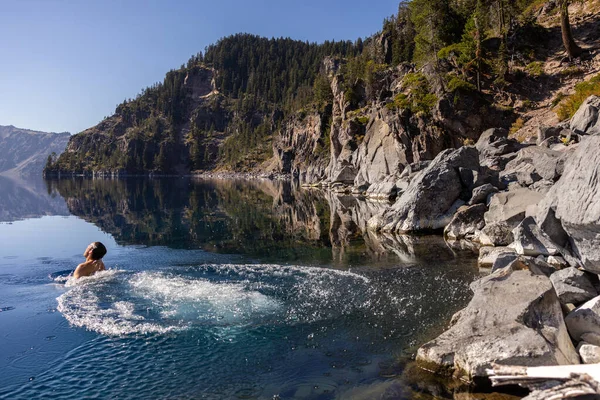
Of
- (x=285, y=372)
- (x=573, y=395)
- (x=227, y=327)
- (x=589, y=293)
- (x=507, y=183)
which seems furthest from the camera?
(x=507, y=183)

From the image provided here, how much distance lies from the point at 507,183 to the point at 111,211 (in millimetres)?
45304

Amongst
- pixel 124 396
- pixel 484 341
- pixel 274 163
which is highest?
pixel 274 163

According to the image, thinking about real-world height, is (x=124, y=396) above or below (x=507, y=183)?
below

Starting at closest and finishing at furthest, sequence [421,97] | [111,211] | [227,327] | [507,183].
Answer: [227,327] < [507,183] < [111,211] < [421,97]

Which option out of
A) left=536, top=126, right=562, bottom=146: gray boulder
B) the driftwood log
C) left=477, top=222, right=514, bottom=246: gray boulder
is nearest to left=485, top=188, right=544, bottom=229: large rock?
left=477, top=222, right=514, bottom=246: gray boulder

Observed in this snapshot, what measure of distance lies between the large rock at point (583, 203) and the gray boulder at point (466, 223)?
14933 mm

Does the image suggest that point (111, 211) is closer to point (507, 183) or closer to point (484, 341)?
point (507, 183)

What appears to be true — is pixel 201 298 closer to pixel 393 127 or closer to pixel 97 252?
pixel 97 252

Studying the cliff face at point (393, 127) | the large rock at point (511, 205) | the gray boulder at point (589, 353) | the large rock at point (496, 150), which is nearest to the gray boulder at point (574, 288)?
the gray boulder at point (589, 353)

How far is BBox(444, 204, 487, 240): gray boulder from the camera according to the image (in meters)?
26.1

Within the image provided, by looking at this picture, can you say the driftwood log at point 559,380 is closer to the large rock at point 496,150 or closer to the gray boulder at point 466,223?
the gray boulder at point 466,223

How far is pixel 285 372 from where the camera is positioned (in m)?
9.88

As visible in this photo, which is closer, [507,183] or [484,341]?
[484,341]

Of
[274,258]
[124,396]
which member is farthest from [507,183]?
[124,396]
